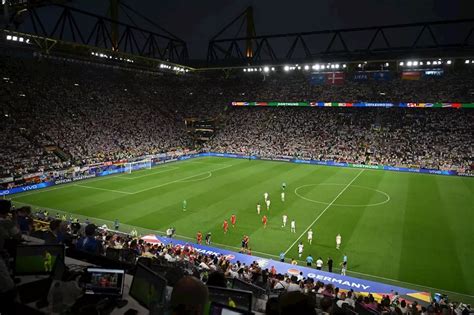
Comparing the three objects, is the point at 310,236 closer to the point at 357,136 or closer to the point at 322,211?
the point at 322,211

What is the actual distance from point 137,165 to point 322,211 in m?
28.3

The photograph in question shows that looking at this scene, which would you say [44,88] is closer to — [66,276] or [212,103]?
[212,103]

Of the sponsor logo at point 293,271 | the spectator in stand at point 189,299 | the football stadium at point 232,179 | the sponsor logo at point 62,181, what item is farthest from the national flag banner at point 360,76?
the spectator in stand at point 189,299

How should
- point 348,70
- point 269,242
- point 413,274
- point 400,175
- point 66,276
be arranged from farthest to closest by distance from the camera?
point 348,70 < point 400,175 < point 269,242 < point 413,274 < point 66,276

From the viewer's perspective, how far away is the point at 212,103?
82.1 meters

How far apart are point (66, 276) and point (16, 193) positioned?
32.7m

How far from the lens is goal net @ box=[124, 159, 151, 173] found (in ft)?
157

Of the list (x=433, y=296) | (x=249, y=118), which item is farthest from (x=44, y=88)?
(x=433, y=296)

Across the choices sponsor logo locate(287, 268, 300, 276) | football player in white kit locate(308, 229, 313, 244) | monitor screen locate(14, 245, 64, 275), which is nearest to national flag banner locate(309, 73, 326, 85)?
football player in white kit locate(308, 229, 313, 244)

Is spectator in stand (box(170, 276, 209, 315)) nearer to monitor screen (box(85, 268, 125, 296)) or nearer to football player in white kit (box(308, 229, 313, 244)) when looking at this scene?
monitor screen (box(85, 268, 125, 296))

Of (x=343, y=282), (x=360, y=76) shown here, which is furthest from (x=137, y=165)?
(x=360, y=76)

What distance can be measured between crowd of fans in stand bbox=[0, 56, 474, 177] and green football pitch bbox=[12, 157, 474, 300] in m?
8.26

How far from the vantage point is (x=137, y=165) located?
50.0 meters

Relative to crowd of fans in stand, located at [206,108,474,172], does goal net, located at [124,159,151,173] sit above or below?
below
